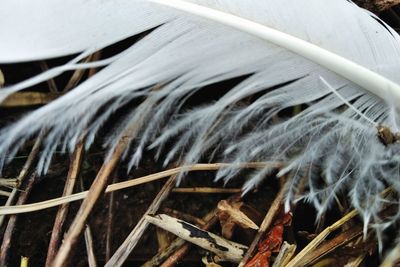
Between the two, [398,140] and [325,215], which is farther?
[325,215]

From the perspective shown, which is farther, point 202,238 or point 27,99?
point 27,99

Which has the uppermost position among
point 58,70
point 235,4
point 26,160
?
point 235,4

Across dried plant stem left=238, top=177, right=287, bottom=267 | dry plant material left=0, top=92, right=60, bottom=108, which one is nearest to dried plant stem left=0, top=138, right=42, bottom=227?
dry plant material left=0, top=92, right=60, bottom=108

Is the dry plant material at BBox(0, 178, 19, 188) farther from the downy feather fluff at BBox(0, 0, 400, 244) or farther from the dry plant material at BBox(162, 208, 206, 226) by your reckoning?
the dry plant material at BBox(162, 208, 206, 226)

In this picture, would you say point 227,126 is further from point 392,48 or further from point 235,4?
point 392,48

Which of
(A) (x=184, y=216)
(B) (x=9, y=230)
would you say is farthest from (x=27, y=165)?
(A) (x=184, y=216)

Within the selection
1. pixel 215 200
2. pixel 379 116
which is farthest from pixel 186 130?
pixel 379 116

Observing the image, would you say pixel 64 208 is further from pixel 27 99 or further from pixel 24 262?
pixel 27 99
